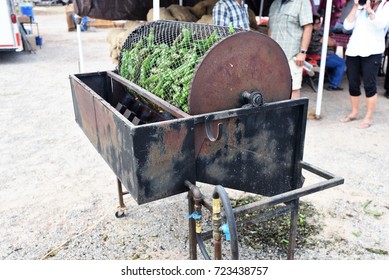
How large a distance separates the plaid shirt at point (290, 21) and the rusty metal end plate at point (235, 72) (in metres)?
3.01

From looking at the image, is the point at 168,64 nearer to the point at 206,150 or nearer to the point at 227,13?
the point at 206,150

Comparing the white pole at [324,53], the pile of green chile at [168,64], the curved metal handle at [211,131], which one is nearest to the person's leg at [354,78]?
the white pole at [324,53]

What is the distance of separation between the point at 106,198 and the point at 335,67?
19.2 ft

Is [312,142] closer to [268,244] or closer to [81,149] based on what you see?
[268,244]

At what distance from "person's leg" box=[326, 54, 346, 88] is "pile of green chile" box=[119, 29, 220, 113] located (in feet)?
18.8

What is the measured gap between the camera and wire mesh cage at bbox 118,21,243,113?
2307mm

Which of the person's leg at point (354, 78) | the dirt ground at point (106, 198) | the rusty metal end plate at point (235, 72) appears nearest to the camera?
the rusty metal end plate at point (235, 72)

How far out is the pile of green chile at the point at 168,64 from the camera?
2.29 m

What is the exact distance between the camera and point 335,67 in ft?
25.7

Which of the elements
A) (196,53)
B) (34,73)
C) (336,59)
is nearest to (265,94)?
(196,53)

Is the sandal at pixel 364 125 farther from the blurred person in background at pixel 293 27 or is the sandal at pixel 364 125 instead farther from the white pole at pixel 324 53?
the blurred person in background at pixel 293 27

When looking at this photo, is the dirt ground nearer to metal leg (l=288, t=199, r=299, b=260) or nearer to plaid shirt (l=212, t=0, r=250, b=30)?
metal leg (l=288, t=199, r=299, b=260)

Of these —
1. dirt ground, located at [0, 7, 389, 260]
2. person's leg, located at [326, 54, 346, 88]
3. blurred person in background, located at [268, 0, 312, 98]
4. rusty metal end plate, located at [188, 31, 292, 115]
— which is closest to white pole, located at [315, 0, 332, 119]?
dirt ground, located at [0, 7, 389, 260]

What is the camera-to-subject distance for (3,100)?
24.5 feet
